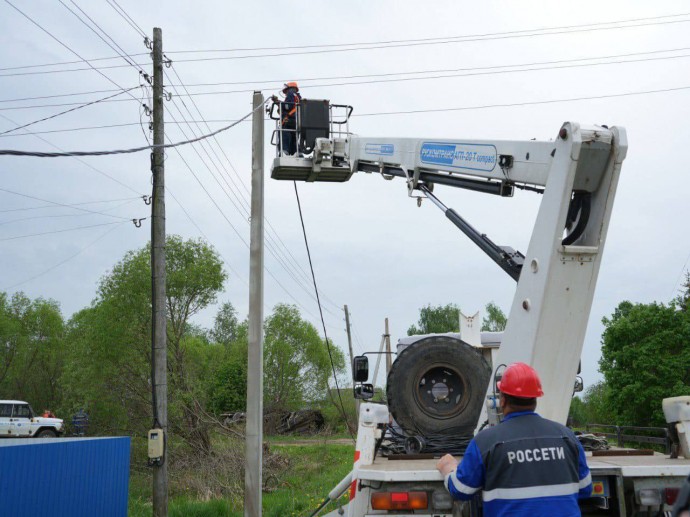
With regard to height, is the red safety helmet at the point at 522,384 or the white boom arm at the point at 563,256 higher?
the white boom arm at the point at 563,256

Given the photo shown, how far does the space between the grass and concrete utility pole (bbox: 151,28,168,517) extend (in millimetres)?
837

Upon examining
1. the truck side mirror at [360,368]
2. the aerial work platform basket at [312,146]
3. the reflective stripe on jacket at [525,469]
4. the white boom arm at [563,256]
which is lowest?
the reflective stripe on jacket at [525,469]

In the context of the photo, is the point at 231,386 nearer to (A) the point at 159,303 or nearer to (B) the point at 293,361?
(B) the point at 293,361

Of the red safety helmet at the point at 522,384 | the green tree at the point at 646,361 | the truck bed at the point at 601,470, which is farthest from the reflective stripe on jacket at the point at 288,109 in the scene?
the green tree at the point at 646,361

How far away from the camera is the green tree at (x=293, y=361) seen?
4006 cm

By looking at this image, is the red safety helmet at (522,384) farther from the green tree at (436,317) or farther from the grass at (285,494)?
the green tree at (436,317)

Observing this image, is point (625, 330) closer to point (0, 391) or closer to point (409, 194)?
point (409, 194)

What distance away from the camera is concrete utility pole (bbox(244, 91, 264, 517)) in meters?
10.5

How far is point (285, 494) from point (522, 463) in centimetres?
1302

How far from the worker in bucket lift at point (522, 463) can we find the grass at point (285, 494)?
31.8 feet

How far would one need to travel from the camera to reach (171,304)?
71.6ft

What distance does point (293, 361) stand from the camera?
136 ft

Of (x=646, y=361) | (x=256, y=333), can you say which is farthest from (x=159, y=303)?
(x=646, y=361)

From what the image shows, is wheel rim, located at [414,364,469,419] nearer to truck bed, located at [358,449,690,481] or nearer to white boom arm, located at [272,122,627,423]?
white boom arm, located at [272,122,627,423]
